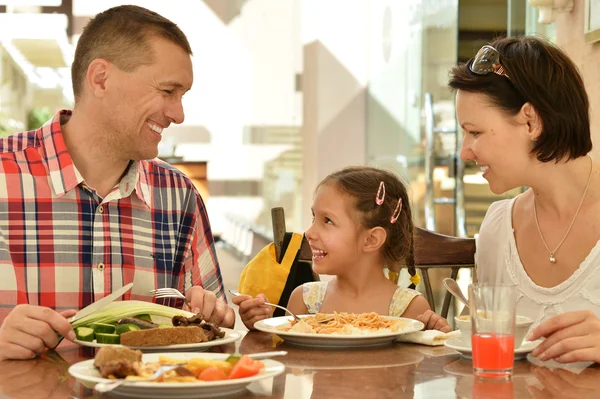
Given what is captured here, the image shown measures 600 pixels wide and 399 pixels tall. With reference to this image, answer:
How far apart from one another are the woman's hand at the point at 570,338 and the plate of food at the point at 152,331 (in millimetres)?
489

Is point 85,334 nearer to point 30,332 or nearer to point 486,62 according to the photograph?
point 30,332

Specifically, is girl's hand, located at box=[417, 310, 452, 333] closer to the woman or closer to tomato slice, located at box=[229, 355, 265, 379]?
the woman

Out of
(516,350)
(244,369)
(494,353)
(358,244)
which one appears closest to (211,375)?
(244,369)

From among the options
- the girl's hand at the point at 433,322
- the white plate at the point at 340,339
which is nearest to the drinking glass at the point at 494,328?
the white plate at the point at 340,339

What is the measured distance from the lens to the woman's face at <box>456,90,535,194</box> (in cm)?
189

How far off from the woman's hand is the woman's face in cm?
65

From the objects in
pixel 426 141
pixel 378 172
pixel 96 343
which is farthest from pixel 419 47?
pixel 96 343

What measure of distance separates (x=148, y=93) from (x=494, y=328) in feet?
3.62

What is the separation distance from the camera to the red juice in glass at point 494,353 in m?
1.16

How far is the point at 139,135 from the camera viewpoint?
1.95 metres

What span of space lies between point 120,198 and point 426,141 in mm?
2884

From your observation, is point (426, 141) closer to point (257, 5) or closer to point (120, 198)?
point (120, 198)

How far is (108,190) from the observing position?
6.35ft

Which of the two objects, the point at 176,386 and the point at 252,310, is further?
the point at 252,310
